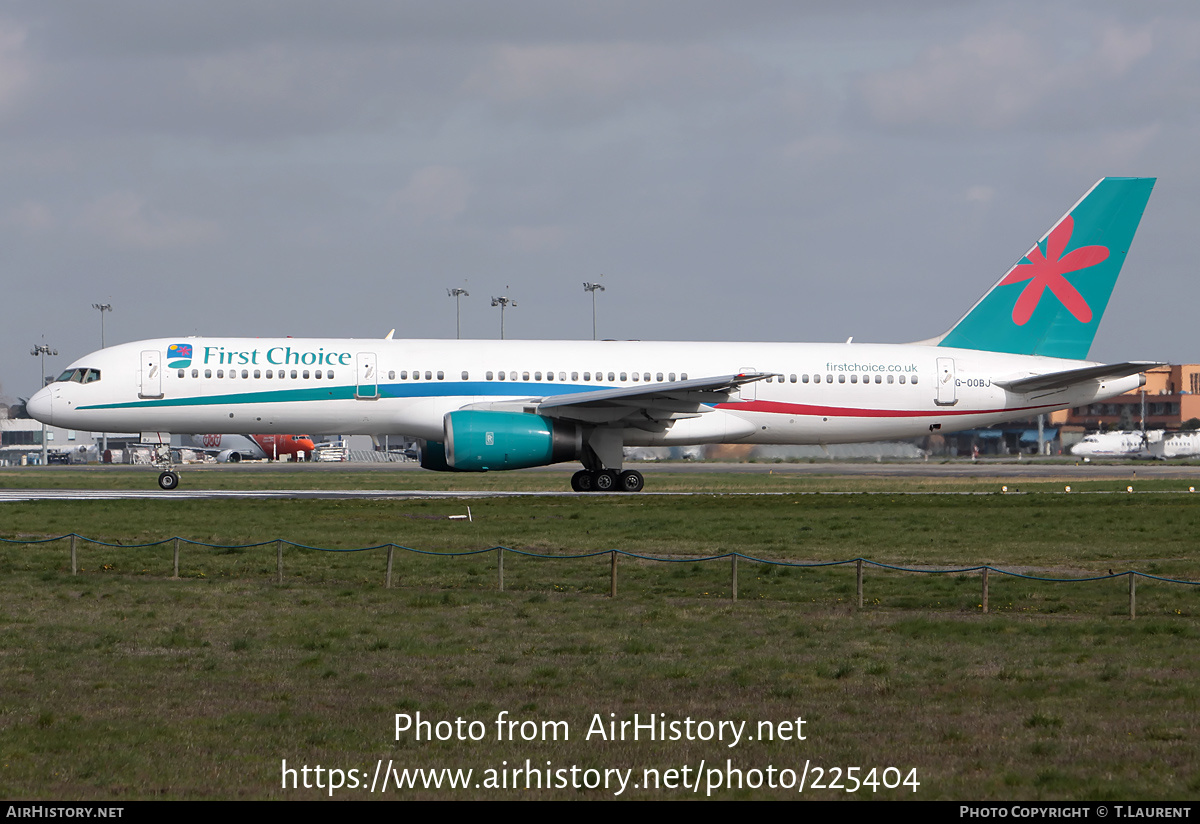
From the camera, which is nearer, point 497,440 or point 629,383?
point 497,440

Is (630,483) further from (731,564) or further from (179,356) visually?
(731,564)

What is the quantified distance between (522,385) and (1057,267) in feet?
65.3

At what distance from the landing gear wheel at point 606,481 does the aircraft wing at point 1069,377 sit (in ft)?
45.6

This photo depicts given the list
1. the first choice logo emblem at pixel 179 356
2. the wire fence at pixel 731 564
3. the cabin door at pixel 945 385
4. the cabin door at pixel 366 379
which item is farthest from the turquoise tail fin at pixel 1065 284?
the first choice logo emblem at pixel 179 356

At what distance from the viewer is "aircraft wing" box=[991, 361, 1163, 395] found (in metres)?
40.7

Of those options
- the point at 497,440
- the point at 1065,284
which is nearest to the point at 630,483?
the point at 497,440

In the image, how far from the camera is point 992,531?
30.0 m

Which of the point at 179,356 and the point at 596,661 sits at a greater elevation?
the point at 179,356

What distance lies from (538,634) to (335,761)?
6466mm

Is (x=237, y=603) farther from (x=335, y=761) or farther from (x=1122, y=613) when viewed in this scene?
(x=1122, y=613)

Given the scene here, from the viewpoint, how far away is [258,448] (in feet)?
364

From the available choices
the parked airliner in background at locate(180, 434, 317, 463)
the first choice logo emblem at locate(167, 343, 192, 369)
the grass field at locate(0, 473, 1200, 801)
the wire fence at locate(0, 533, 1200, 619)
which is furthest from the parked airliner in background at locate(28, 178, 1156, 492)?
the parked airliner in background at locate(180, 434, 317, 463)

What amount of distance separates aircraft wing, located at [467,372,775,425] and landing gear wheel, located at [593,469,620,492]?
2424 millimetres

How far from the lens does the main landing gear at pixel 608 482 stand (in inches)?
1635
